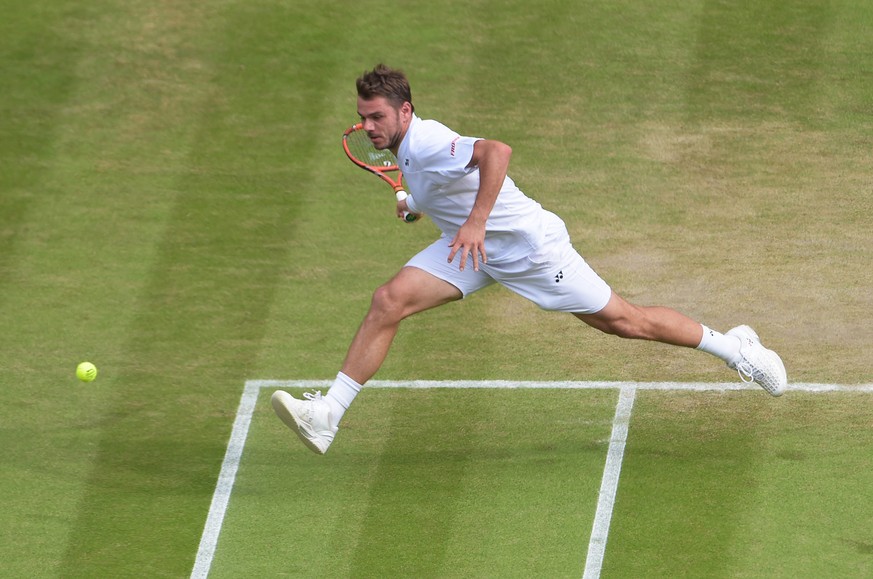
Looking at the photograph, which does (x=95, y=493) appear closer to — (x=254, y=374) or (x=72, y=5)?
(x=254, y=374)

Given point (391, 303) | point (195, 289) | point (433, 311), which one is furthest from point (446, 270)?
point (195, 289)

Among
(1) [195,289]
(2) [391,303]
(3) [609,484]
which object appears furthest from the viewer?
(1) [195,289]

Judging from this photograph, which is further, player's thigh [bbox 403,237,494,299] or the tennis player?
player's thigh [bbox 403,237,494,299]

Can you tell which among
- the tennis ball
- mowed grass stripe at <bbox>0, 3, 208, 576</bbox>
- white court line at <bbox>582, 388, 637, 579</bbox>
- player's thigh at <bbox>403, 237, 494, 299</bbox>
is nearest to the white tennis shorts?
player's thigh at <bbox>403, 237, 494, 299</bbox>

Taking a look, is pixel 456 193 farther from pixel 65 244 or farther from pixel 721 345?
pixel 65 244

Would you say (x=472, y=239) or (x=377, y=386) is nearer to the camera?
(x=472, y=239)

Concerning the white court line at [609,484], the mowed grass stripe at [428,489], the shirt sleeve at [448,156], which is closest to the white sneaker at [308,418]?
the mowed grass stripe at [428,489]

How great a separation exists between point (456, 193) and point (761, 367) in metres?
2.21

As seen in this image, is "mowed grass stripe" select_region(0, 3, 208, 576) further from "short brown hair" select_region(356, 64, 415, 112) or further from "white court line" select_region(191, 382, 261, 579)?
"short brown hair" select_region(356, 64, 415, 112)

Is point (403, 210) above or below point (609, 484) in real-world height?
above

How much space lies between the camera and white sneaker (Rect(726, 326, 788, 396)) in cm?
897

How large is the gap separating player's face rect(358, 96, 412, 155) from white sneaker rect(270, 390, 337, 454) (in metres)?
1.56

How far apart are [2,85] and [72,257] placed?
2.93 m

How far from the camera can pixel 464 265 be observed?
8102mm
